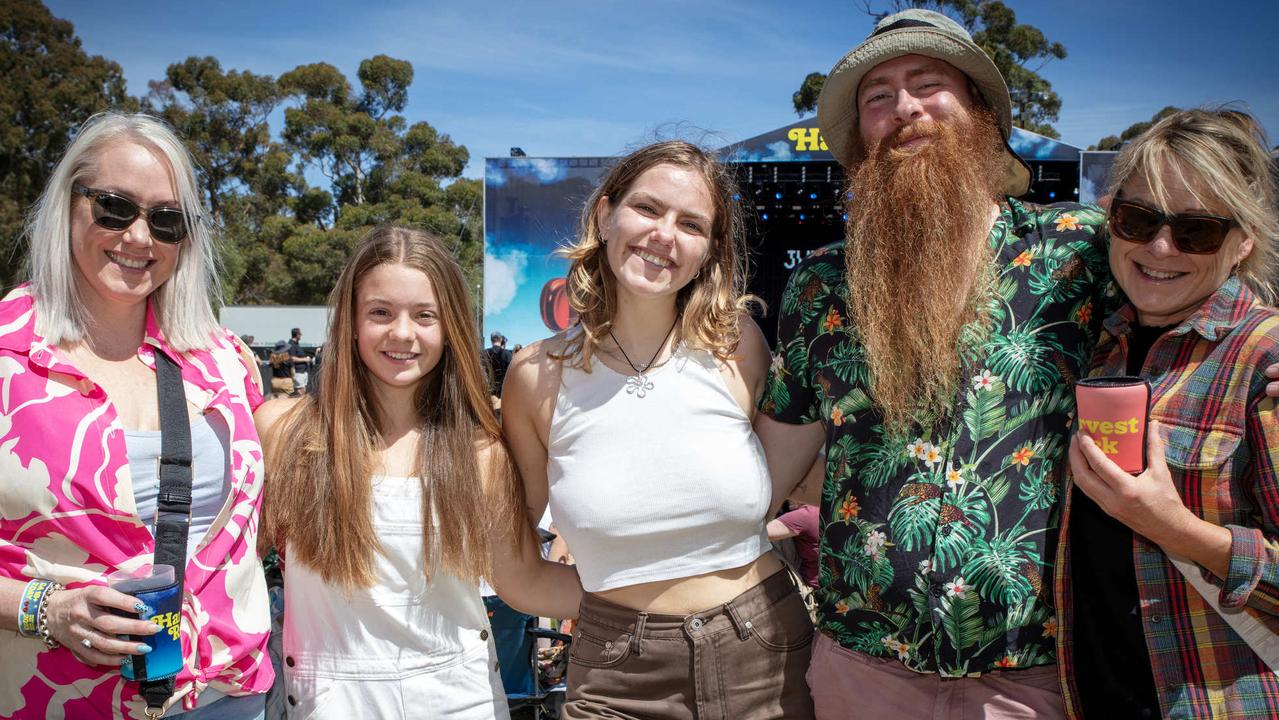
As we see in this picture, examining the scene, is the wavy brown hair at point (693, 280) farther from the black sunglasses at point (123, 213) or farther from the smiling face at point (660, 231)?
the black sunglasses at point (123, 213)

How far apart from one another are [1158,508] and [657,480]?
1.16 metres

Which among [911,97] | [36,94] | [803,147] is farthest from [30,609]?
[36,94]

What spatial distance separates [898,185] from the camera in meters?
2.24

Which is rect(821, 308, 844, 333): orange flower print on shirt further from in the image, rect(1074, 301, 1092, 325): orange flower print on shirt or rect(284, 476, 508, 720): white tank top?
rect(284, 476, 508, 720): white tank top

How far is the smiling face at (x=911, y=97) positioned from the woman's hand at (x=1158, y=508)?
992 mm

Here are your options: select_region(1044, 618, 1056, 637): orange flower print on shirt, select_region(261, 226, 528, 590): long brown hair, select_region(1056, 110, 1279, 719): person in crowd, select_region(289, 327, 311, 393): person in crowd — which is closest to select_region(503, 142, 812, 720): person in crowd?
select_region(261, 226, 528, 590): long brown hair

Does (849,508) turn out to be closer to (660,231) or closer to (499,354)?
(660,231)

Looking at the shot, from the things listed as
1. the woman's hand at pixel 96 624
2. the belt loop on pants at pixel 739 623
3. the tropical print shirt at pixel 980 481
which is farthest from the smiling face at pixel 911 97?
the woman's hand at pixel 96 624

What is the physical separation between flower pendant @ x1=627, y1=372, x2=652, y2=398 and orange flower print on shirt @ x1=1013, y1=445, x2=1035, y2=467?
98 cm

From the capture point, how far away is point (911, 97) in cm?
233

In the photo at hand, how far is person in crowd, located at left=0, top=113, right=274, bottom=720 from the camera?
196 cm

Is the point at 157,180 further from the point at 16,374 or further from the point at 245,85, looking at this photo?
the point at 245,85

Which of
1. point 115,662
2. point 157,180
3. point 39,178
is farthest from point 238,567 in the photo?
point 39,178

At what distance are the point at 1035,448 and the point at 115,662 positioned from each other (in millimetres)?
2178
